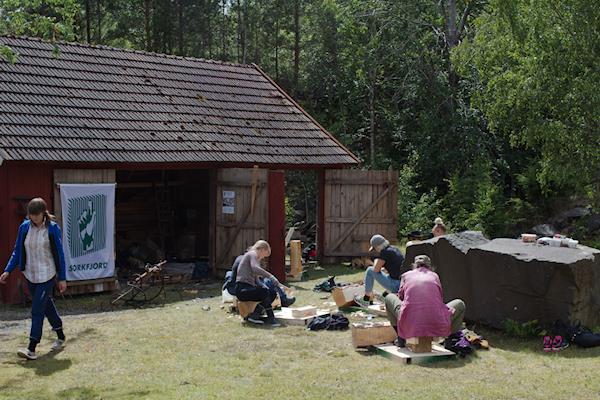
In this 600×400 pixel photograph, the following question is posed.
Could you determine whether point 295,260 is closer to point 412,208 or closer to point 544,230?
point 412,208

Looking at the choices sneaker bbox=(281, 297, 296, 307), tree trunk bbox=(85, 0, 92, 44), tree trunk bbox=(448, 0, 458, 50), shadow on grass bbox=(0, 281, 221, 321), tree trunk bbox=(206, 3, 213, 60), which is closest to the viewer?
sneaker bbox=(281, 297, 296, 307)

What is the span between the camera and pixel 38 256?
927cm

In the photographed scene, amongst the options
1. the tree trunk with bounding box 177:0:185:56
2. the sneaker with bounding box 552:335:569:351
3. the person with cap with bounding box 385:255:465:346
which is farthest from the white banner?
the tree trunk with bounding box 177:0:185:56

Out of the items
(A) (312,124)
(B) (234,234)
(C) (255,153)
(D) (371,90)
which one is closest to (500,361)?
(B) (234,234)

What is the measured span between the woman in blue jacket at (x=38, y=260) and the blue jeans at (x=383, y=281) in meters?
5.10

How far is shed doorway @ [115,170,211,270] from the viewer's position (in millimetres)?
19375

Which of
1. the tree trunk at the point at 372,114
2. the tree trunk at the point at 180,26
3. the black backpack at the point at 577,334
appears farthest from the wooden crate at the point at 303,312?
the tree trunk at the point at 180,26

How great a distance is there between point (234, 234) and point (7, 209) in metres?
4.68

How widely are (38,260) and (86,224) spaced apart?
5.16 metres

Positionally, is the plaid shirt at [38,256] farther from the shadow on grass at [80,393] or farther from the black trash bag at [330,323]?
the black trash bag at [330,323]

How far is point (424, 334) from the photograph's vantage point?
912cm

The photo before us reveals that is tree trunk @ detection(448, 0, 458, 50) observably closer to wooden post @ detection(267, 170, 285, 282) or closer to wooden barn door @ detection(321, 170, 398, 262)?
wooden barn door @ detection(321, 170, 398, 262)

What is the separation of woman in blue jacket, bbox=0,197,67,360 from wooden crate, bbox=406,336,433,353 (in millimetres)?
4093

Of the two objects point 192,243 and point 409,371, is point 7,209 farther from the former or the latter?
point 409,371
